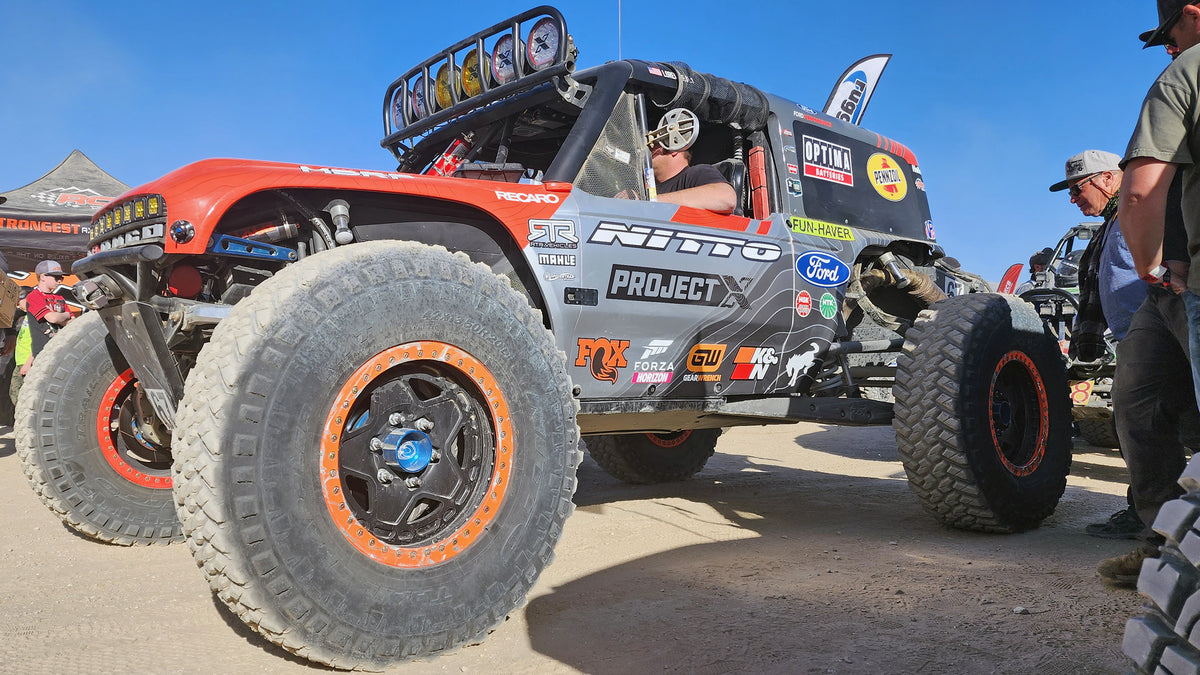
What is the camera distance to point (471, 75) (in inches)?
161

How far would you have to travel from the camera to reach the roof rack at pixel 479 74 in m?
3.69

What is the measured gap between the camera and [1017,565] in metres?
3.46

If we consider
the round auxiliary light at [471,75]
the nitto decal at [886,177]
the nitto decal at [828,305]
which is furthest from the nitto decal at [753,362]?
the round auxiliary light at [471,75]

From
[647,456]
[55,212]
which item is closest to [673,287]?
[647,456]

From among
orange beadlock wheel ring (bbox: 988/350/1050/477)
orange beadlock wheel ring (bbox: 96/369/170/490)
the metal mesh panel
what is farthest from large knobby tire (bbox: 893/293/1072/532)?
orange beadlock wheel ring (bbox: 96/369/170/490)

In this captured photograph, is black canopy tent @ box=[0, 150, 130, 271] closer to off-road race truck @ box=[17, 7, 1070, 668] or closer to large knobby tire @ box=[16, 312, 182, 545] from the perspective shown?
large knobby tire @ box=[16, 312, 182, 545]

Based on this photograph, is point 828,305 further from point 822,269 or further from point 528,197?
point 528,197

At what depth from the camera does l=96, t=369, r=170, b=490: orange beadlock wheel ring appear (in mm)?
3740

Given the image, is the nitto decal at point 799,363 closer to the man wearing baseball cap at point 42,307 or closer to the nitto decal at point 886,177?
the nitto decal at point 886,177

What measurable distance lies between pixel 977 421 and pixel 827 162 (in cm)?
178

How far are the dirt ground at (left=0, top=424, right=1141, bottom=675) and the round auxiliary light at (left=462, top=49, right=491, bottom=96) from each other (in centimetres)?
238

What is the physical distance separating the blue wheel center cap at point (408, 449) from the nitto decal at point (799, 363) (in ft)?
8.01

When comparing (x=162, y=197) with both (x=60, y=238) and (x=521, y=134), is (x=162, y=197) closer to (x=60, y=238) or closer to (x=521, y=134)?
(x=521, y=134)

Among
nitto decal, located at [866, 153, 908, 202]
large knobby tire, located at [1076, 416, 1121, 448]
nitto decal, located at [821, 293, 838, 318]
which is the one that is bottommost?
large knobby tire, located at [1076, 416, 1121, 448]
